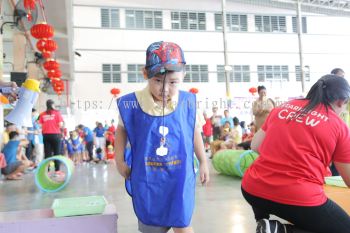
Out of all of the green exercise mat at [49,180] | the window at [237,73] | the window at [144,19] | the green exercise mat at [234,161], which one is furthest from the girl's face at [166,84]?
the window at [237,73]

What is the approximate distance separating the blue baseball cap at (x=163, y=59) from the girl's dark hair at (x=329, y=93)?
61 centimetres

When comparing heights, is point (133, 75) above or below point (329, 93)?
above

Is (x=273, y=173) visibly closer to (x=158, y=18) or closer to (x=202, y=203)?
(x=202, y=203)

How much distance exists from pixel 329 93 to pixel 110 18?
59.2 ft

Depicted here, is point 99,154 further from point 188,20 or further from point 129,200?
point 188,20

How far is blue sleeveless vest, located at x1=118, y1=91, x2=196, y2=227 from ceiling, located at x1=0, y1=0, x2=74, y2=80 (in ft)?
21.3

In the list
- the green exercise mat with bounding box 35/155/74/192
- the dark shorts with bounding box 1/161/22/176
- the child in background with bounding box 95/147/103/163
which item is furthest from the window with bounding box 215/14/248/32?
the green exercise mat with bounding box 35/155/74/192

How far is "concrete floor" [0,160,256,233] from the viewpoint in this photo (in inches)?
134

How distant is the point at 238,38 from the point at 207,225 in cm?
1740

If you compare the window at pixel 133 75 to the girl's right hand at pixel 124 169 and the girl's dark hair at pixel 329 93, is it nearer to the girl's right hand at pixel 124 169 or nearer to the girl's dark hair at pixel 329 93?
the girl's right hand at pixel 124 169

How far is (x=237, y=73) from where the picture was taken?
1966 cm

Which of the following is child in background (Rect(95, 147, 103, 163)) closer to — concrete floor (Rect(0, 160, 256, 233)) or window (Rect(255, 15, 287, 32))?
concrete floor (Rect(0, 160, 256, 233))

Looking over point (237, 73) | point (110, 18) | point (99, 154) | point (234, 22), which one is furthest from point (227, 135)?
point (234, 22)

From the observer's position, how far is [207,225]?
3.38 metres
